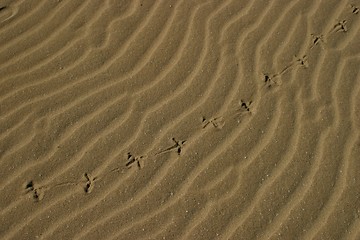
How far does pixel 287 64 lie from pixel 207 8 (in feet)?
3.02

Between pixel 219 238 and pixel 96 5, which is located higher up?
pixel 96 5

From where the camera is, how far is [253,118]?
4.00 metres

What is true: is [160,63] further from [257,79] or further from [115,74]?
[257,79]

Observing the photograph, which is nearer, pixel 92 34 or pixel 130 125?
pixel 130 125

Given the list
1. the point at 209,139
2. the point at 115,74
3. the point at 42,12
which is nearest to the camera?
the point at 209,139

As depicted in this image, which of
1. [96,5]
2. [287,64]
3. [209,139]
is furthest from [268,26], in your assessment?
[96,5]

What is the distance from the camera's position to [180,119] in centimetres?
397

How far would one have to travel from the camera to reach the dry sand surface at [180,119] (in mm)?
3598

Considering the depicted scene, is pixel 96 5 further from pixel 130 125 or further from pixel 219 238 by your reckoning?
pixel 219 238

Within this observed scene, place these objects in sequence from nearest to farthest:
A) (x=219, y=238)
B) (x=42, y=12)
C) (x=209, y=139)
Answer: (x=219, y=238) → (x=209, y=139) → (x=42, y=12)

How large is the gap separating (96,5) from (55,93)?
98 centimetres

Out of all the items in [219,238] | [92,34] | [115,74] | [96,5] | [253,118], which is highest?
[96,5]

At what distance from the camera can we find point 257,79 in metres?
4.18

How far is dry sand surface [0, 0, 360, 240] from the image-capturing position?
3598 millimetres
